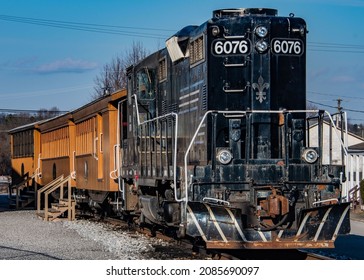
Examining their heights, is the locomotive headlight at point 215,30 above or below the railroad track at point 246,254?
above

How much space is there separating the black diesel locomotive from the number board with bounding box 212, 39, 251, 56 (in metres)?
0.02

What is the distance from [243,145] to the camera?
11.2 meters

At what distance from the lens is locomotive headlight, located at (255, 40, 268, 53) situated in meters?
11.3

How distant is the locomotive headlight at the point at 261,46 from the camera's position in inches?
446

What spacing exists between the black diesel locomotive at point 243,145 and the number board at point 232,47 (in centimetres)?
2

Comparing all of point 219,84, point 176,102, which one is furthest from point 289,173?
point 176,102

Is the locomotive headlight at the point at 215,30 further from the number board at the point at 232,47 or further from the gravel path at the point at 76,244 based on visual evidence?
the gravel path at the point at 76,244

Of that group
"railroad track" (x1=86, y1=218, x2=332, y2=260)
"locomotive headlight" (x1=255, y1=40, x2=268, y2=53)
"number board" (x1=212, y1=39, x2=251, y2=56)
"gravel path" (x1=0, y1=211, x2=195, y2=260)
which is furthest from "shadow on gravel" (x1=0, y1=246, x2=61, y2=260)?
"locomotive headlight" (x1=255, y1=40, x2=268, y2=53)

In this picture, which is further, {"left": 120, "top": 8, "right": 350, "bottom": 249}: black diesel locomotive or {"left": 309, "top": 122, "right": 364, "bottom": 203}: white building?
{"left": 309, "top": 122, "right": 364, "bottom": 203}: white building

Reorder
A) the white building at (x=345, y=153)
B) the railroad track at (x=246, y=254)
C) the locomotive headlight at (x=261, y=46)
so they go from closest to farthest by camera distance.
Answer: the white building at (x=345, y=153)
the locomotive headlight at (x=261, y=46)
the railroad track at (x=246, y=254)

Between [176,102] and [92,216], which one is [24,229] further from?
[176,102]

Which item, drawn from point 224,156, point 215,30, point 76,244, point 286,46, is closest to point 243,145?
point 224,156

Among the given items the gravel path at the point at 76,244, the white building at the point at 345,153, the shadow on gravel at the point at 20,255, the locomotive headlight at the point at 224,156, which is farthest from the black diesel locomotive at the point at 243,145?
the shadow on gravel at the point at 20,255

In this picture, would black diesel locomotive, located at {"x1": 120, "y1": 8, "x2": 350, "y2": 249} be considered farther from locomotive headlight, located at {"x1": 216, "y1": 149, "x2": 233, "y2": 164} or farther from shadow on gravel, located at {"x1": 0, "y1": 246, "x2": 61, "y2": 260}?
shadow on gravel, located at {"x1": 0, "y1": 246, "x2": 61, "y2": 260}
